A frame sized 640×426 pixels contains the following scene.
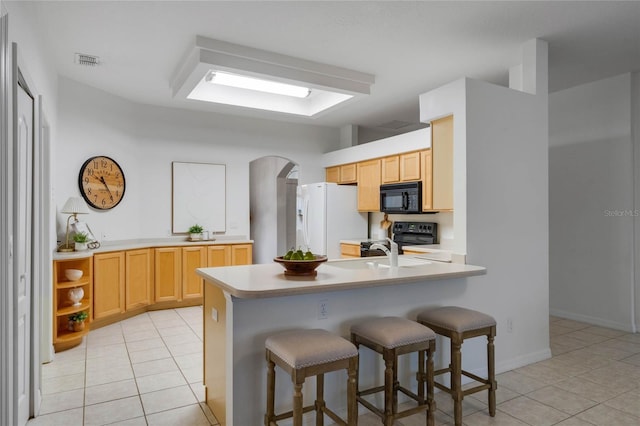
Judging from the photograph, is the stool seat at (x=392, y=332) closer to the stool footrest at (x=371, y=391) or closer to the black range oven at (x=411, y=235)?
the stool footrest at (x=371, y=391)

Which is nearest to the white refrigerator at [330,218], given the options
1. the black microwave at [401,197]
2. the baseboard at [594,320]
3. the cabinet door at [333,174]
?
the cabinet door at [333,174]

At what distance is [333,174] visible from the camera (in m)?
6.57

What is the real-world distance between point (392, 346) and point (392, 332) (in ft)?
0.31

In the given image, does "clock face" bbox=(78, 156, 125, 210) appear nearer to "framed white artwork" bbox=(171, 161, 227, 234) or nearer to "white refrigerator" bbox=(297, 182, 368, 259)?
"framed white artwork" bbox=(171, 161, 227, 234)

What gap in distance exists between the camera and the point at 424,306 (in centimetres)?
286

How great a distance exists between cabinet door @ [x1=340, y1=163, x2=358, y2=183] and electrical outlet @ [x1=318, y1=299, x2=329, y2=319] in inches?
148

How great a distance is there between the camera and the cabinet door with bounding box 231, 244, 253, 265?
559cm

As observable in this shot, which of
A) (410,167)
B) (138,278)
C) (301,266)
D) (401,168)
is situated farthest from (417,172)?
(138,278)

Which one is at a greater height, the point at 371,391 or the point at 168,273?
the point at 168,273

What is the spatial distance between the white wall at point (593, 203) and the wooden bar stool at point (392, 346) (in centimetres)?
330

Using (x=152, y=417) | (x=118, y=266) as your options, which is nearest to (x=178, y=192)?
(x=118, y=266)

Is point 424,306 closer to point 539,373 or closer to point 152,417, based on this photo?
point 539,373

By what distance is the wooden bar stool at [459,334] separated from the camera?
244 centimetres

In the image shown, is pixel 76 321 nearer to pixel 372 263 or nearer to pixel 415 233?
pixel 372 263
